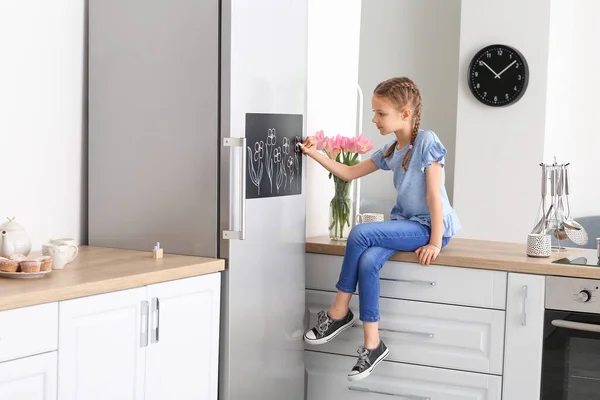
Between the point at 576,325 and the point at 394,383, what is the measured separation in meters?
0.69

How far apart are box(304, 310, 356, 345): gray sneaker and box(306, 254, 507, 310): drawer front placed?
0.18 m

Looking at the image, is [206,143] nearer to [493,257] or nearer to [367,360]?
[367,360]

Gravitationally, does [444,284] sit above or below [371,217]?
below

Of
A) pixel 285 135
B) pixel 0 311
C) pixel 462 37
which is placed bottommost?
pixel 0 311

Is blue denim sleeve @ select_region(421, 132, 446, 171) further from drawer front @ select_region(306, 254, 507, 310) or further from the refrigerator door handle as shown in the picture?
the refrigerator door handle

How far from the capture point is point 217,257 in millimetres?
2508

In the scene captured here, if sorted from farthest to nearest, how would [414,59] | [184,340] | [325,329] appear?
[414,59], [325,329], [184,340]

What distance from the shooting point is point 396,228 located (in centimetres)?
280

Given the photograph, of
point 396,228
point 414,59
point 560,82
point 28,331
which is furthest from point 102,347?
point 414,59

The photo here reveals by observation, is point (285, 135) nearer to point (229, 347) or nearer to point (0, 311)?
point (229, 347)

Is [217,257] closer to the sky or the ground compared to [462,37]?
closer to the ground

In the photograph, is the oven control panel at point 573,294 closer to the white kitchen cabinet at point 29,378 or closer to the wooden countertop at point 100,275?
the wooden countertop at point 100,275

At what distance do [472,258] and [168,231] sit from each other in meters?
1.04

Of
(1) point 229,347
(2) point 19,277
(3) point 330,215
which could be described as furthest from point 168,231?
(3) point 330,215
